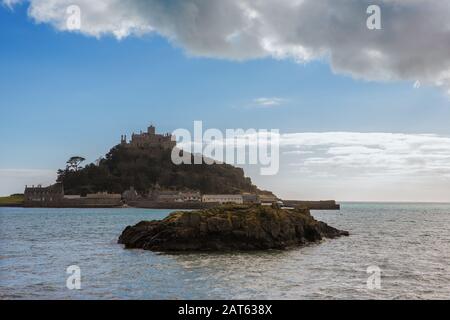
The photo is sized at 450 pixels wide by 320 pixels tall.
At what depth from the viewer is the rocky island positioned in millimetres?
40375

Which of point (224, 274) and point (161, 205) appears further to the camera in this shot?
point (161, 205)

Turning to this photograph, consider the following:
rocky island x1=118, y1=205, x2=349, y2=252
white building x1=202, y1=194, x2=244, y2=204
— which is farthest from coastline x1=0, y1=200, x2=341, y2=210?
rocky island x1=118, y1=205, x2=349, y2=252

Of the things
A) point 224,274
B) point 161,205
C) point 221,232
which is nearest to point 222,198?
point 161,205

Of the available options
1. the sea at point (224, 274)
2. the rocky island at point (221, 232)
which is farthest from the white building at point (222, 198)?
the sea at point (224, 274)

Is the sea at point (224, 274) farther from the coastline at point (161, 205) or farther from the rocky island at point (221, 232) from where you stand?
the coastline at point (161, 205)

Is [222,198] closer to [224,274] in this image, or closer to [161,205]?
[161,205]

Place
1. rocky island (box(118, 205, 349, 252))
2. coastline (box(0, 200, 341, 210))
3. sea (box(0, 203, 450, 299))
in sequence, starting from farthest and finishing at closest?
coastline (box(0, 200, 341, 210)), rocky island (box(118, 205, 349, 252)), sea (box(0, 203, 450, 299))

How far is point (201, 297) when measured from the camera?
21.8 metres

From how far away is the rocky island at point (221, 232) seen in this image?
40.4 metres

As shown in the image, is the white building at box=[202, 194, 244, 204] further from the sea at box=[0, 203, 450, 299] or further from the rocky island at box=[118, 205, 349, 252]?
the sea at box=[0, 203, 450, 299]

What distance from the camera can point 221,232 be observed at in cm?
4125
